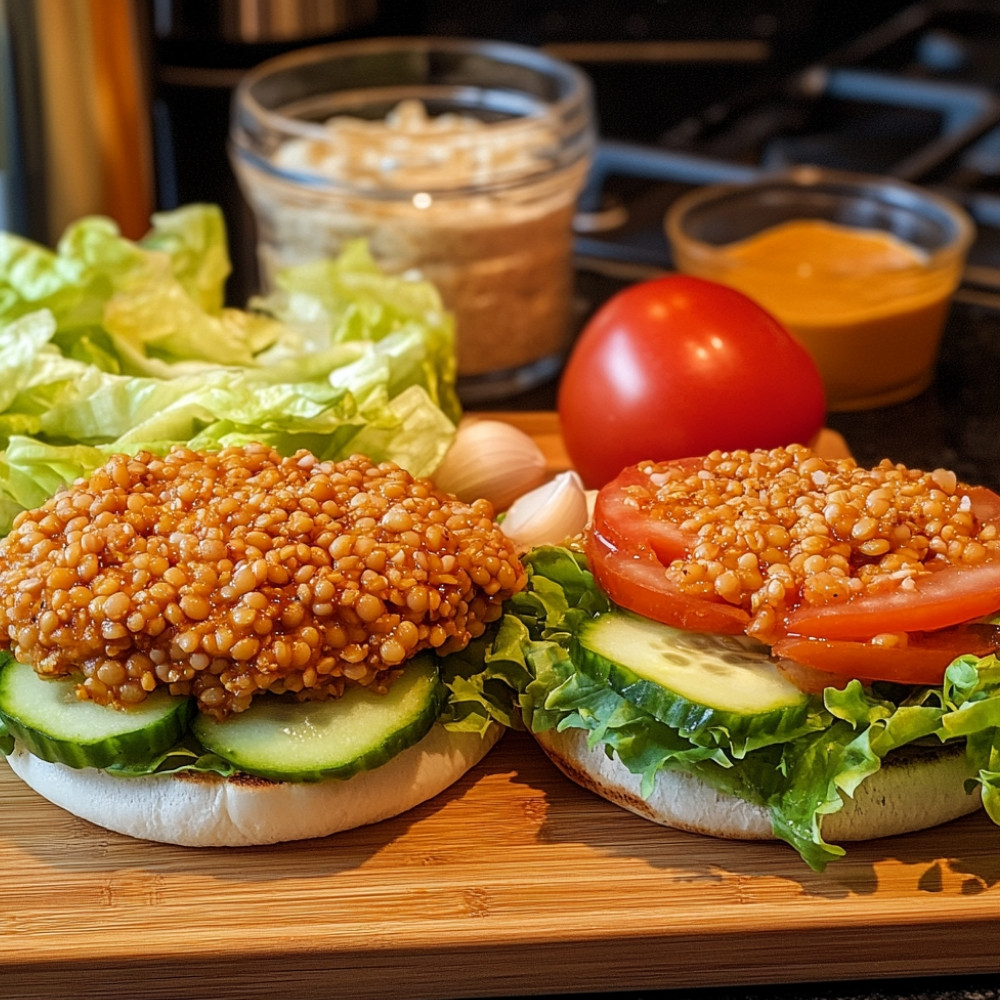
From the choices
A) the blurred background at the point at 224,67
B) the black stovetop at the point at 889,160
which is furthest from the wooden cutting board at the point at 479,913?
the blurred background at the point at 224,67

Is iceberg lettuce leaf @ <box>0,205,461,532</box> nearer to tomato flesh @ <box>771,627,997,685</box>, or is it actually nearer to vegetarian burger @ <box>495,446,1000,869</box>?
vegetarian burger @ <box>495,446,1000,869</box>

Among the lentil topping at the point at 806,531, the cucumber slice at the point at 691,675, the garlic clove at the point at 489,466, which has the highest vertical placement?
the lentil topping at the point at 806,531

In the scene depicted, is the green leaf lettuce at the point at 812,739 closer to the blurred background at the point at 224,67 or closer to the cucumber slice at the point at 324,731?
the cucumber slice at the point at 324,731

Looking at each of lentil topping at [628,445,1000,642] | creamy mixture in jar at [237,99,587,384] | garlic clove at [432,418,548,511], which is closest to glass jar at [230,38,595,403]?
creamy mixture in jar at [237,99,587,384]

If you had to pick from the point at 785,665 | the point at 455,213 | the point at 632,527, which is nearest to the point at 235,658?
the point at 632,527

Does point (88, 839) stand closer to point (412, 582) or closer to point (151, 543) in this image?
point (151, 543)

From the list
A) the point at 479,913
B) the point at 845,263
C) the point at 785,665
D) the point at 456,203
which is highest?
the point at 456,203

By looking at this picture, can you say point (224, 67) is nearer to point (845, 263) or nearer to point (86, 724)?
point (845, 263)

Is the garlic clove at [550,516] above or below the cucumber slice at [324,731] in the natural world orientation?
above
